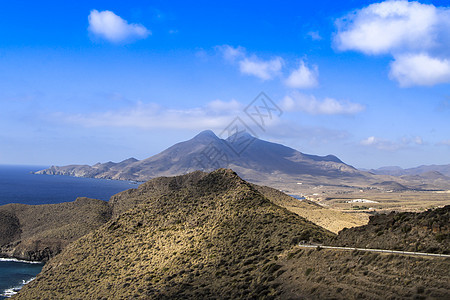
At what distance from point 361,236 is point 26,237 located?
2848 inches

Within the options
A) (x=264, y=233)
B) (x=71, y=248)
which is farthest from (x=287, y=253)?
(x=71, y=248)

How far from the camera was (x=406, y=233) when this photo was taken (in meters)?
23.0

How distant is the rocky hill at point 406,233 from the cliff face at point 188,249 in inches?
183

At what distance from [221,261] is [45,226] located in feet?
206

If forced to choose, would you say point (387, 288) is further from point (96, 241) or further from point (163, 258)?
point (96, 241)

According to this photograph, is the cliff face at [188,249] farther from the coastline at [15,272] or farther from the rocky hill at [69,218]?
the rocky hill at [69,218]

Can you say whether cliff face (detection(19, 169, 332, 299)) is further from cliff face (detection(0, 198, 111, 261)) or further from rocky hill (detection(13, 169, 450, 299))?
cliff face (detection(0, 198, 111, 261))

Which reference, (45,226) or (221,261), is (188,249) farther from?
(45,226)

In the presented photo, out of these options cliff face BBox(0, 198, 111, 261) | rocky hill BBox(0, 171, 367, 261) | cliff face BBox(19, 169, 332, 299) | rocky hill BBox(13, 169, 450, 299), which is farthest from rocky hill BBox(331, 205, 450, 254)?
cliff face BBox(0, 198, 111, 261)

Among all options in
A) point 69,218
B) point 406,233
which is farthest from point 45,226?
point 406,233

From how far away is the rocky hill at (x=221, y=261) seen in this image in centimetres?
1962

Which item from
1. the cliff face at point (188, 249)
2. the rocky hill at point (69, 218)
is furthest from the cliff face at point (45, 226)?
the cliff face at point (188, 249)

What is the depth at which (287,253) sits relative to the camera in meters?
28.3

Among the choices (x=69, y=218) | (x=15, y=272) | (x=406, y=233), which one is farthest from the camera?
(x=69, y=218)
